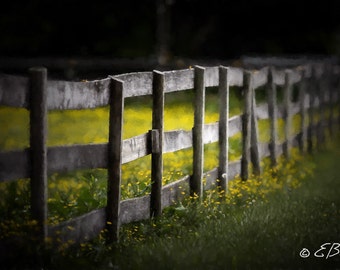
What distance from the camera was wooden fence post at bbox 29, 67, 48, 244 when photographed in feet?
21.8

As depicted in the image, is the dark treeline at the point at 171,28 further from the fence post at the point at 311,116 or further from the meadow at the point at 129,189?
the meadow at the point at 129,189

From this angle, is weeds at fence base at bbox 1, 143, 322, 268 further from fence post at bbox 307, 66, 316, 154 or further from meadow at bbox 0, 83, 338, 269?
fence post at bbox 307, 66, 316, 154

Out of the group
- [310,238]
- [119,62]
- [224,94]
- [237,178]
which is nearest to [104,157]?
[310,238]

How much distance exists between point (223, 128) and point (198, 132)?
3.06ft

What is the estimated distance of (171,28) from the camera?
168ft

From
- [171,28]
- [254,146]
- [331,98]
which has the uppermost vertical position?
[171,28]

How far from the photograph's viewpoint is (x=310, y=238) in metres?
8.08

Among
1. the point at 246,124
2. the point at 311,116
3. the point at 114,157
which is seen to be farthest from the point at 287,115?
the point at 114,157

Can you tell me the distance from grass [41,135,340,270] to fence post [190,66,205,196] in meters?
0.25

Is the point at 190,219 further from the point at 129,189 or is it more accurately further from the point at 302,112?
the point at 302,112

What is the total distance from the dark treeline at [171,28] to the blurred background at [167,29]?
0.05 m

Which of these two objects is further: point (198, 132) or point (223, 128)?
point (223, 128)
